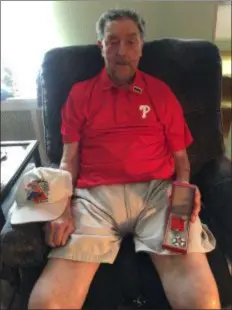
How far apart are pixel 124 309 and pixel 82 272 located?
21cm

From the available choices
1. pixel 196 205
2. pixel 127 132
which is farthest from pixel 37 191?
pixel 196 205

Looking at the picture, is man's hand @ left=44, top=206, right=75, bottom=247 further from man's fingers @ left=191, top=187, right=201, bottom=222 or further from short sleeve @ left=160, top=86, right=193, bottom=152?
short sleeve @ left=160, top=86, right=193, bottom=152

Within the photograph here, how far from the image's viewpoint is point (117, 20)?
1099 mm

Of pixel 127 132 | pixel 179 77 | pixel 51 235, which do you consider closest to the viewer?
pixel 51 235

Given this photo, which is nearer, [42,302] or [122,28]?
[42,302]

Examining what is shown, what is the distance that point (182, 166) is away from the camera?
3.76ft

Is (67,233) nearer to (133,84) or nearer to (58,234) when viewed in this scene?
(58,234)

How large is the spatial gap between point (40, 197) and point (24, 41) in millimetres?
993

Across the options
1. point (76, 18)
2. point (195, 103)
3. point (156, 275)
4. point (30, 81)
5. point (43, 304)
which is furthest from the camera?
point (30, 81)

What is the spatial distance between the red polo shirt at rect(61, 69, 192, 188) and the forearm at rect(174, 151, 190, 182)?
0.02m

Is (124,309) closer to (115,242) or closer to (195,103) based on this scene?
(115,242)

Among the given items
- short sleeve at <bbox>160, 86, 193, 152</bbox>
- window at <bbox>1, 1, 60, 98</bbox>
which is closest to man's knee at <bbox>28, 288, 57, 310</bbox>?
short sleeve at <bbox>160, 86, 193, 152</bbox>

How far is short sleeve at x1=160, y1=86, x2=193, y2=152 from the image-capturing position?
1152 millimetres

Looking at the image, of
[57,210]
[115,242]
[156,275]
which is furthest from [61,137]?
[156,275]
